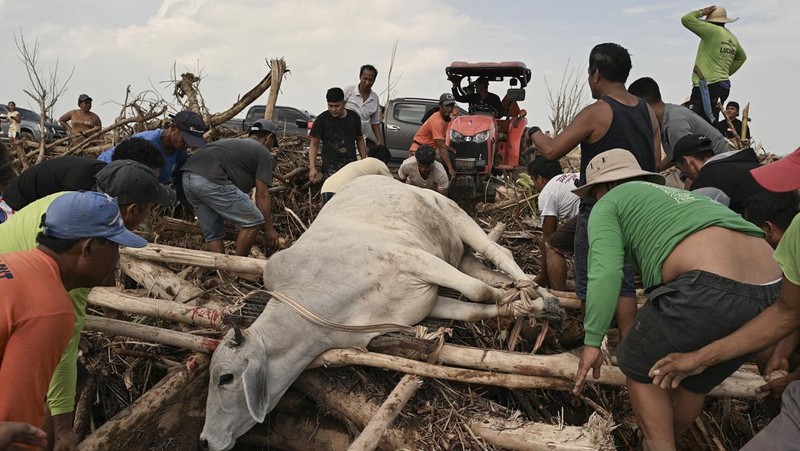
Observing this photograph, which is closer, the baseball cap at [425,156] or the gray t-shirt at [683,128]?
the gray t-shirt at [683,128]

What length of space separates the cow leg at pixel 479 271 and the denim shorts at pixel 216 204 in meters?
2.25

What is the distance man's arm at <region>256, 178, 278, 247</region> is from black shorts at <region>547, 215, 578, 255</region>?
295 centimetres

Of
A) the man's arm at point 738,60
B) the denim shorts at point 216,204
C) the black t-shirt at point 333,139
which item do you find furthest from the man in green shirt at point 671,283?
→ the man's arm at point 738,60

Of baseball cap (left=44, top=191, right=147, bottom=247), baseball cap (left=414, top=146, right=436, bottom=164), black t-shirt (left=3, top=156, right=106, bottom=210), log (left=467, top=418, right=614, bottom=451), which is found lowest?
log (left=467, top=418, right=614, bottom=451)

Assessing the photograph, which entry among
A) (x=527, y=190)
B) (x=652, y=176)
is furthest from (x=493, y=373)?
(x=527, y=190)

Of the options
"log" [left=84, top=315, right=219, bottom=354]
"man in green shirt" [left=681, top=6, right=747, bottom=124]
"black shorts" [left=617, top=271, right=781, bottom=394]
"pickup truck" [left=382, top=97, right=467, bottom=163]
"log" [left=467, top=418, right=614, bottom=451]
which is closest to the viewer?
"black shorts" [left=617, top=271, right=781, bottom=394]

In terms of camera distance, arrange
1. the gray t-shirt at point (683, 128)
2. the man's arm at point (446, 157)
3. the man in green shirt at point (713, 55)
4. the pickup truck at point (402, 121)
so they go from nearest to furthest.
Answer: the gray t-shirt at point (683, 128)
the man in green shirt at point (713, 55)
the man's arm at point (446, 157)
the pickup truck at point (402, 121)

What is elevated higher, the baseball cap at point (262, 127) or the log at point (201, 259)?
the baseball cap at point (262, 127)

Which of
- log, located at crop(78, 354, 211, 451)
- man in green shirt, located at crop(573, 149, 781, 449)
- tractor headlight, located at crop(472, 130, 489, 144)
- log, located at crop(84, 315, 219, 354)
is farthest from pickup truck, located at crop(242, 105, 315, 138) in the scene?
man in green shirt, located at crop(573, 149, 781, 449)

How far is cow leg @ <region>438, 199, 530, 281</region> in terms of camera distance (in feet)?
17.0

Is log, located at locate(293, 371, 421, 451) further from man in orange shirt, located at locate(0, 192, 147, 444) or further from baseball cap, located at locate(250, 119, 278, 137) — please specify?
baseball cap, located at locate(250, 119, 278, 137)

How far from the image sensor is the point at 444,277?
432cm

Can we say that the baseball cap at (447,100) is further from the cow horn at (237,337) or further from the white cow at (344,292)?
the cow horn at (237,337)

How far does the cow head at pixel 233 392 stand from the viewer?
Result: 3711mm
